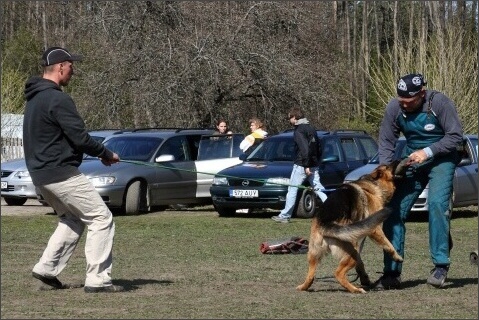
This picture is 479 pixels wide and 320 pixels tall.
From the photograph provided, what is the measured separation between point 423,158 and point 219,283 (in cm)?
230

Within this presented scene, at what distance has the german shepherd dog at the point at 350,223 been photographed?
911cm

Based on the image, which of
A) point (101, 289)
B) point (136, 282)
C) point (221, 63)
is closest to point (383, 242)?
point (136, 282)

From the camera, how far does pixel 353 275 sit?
35.9 feet

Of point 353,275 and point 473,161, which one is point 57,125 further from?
point 473,161

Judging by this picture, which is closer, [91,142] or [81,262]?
[91,142]

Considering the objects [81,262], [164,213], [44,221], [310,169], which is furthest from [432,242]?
[164,213]

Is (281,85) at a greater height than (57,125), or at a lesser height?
lesser

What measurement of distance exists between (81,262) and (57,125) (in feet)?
11.2

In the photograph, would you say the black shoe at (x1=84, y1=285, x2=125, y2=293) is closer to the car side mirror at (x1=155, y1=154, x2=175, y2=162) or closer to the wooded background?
the car side mirror at (x1=155, y1=154, x2=175, y2=162)

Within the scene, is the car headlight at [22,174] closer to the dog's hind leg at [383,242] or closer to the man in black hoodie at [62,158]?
the man in black hoodie at [62,158]

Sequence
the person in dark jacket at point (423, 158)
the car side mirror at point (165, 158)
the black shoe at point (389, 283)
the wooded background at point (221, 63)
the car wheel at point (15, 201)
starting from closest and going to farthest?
the person in dark jacket at point (423, 158) < the black shoe at point (389, 283) < the car side mirror at point (165, 158) < the car wheel at point (15, 201) < the wooded background at point (221, 63)

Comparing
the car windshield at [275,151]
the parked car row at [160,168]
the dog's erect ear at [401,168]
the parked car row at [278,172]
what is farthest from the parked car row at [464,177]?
the dog's erect ear at [401,168]

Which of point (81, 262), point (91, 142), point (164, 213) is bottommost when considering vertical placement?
point (164, 213)

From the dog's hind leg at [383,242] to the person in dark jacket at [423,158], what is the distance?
0.18 metres
